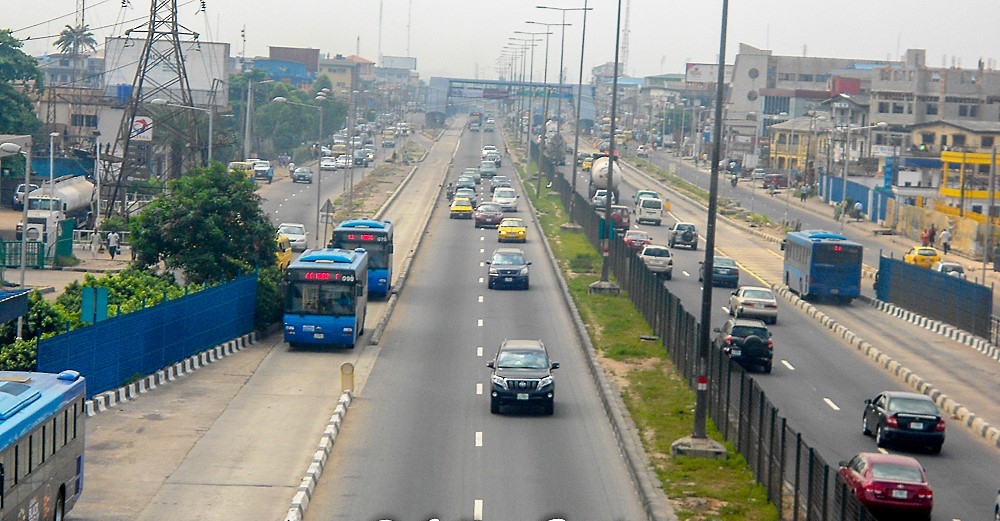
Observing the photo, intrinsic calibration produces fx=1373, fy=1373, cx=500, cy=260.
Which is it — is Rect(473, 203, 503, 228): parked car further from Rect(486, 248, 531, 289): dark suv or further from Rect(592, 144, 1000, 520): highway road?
Rect(486, 248, 531, 289): dark suv

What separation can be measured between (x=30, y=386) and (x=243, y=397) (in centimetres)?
1344

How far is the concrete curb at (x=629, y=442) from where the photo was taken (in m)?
21.4

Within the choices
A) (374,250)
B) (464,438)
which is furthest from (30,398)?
(374,250)

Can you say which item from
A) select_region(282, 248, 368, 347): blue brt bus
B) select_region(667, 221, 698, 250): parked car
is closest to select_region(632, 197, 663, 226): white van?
select_region(667, 221, 698, 250): parked car

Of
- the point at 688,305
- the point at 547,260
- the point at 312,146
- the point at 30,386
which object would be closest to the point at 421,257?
the point at 547,260

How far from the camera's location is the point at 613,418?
95.4 ft

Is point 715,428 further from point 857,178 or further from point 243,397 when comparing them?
point 857,178

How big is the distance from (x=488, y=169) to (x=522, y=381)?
323 feet

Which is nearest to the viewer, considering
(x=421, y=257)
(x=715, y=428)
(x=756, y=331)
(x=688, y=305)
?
(x=715, y=428)

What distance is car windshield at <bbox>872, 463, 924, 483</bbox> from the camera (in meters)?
21.5

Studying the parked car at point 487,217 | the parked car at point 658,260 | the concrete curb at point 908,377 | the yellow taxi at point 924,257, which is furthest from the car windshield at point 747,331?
the parked car at point 487,217

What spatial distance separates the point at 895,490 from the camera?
2130 centimetres

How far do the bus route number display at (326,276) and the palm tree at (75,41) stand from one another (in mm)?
126408

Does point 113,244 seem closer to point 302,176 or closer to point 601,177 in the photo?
point 601,177
